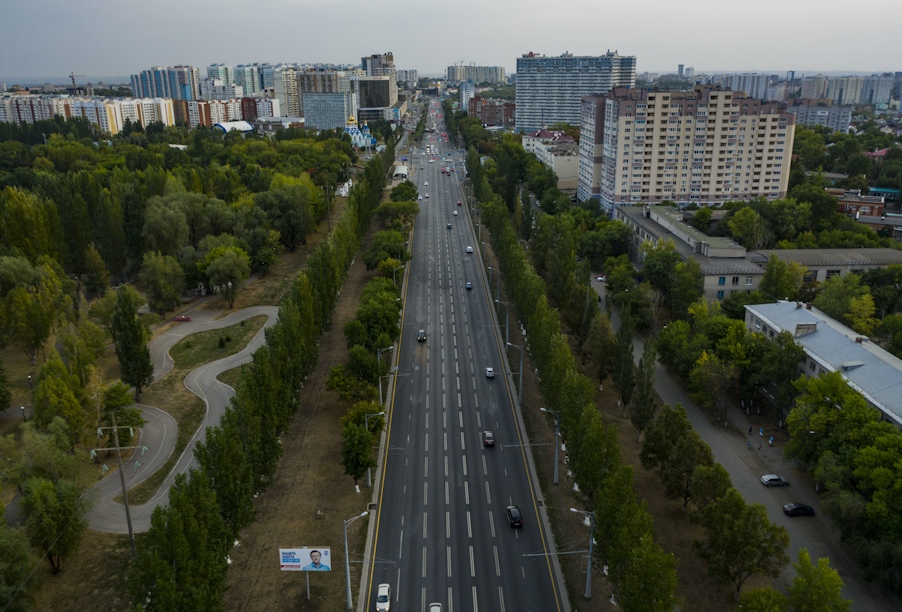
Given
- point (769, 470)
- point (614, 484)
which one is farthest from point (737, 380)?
point (614, 484)

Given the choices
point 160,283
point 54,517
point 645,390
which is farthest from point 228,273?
point 645,390

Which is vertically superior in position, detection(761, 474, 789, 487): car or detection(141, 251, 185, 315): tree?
detection(141, 251, 185, 315): tree

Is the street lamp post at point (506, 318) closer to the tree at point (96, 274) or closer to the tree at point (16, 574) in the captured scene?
the tree at point (16, 574)

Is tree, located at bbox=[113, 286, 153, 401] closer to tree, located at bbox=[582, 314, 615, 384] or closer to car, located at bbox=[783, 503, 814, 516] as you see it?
tree, located at bbox=[582, 314, 615, 384]

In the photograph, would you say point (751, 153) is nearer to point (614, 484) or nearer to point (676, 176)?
point (676, 176)

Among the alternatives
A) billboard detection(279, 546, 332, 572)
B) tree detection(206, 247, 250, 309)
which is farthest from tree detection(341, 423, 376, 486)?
tree detection(206, 247, 250, 309)

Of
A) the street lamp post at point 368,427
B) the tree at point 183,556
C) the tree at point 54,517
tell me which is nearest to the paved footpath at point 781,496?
Result: the street lamp post at point 368,427
